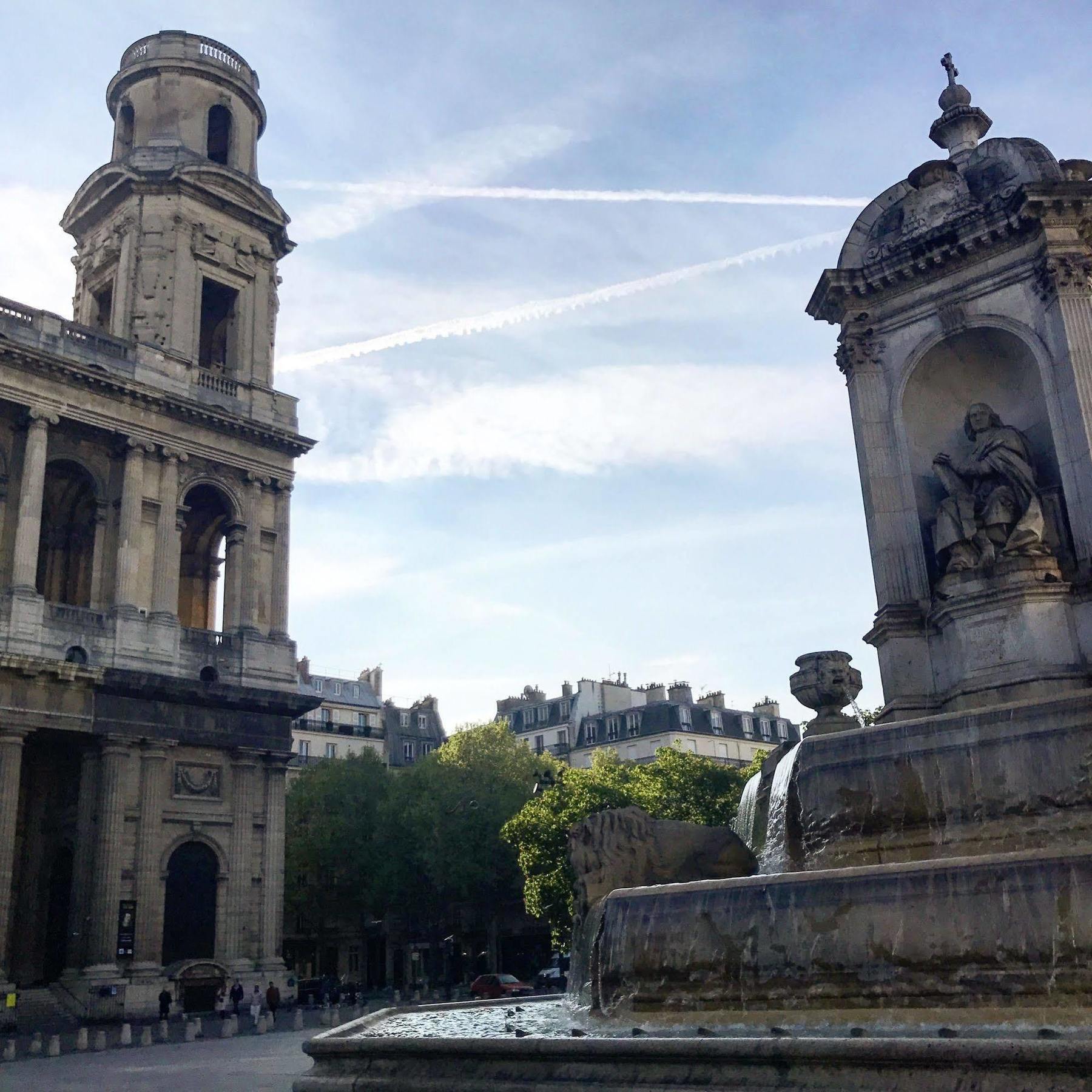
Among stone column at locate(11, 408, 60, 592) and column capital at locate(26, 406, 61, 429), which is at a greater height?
column capital at locate(26, 406, 61, 429)

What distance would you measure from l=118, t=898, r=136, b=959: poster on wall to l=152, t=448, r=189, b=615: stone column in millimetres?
9256

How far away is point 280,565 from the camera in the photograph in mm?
42438

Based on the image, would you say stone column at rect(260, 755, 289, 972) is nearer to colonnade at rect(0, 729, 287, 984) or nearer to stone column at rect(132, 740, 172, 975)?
colonnade at rect(0, 729, 287, 984)

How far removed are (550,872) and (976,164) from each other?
36.0m

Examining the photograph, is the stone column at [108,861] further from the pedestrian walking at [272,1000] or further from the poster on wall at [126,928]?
the pedestrian walking at [272,1000]

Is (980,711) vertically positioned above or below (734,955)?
above

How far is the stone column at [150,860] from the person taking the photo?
3444 centimetres

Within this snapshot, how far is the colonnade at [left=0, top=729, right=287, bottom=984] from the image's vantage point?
33.2 meters

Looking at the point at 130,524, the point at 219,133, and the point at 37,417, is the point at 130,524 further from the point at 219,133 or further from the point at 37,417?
the point at 219,133

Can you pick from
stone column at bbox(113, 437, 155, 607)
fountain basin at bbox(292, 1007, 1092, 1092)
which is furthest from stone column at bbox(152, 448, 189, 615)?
fountain basin at bbox(292, 1007, 1092, 1092)

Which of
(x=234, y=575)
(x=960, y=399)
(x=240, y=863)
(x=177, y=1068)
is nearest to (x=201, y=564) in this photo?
(x=234, y=575)

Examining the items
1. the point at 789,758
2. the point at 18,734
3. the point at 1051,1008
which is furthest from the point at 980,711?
the point at 18,734

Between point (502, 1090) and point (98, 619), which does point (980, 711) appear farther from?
point (98, 619)

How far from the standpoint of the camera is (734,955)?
25.3ft
